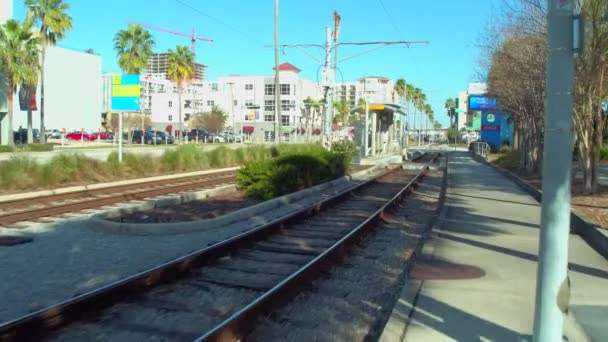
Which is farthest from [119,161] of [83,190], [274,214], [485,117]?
[485,117]

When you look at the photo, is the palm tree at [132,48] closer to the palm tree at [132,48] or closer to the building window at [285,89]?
the palm tree at [132,48]

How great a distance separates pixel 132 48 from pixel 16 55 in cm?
1459

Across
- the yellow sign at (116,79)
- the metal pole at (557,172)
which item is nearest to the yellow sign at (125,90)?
the yellow sign at (116,79)

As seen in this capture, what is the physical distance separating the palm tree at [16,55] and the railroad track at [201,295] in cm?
4447

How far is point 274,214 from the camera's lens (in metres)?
13.8

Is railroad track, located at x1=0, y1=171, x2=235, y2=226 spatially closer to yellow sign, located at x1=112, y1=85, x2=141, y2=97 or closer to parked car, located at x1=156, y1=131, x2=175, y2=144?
yellow sign, located at x1=112, y1=85, x2=141, y2=97

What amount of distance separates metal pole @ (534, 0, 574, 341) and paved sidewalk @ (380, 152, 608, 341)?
91 centimetres

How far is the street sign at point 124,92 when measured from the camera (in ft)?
→ 84.3

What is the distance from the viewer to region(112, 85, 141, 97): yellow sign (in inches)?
1009

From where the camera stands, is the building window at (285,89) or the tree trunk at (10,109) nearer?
the tree trunk at (10,109)

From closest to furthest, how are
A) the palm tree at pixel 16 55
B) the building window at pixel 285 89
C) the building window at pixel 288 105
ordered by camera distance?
1. the palm tree at pixel 16 55
2. the building window at pixel 288 105
3. the building window at pixel 285 89

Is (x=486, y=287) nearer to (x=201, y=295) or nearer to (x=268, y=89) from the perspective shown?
(x=201, y=295)

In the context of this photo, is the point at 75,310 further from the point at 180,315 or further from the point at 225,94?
the point at 225,94

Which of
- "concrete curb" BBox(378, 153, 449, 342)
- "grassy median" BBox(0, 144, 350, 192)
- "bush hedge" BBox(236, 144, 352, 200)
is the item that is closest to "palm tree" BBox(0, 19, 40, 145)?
"grassy median" BBox(0, 144, 350, 192)
